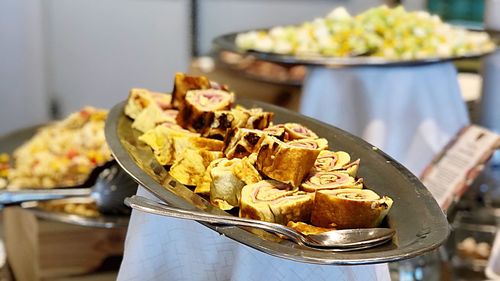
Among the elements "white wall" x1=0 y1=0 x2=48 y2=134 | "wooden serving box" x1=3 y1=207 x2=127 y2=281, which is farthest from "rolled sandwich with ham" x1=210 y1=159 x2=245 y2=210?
"white wall" x1=0 y1=0 x2=48 y2=134

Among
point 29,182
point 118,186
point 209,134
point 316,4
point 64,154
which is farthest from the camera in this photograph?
point 316,4

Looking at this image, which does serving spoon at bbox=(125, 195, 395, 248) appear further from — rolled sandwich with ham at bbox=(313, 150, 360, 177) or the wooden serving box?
the wooden serving box

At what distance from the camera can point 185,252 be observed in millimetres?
660

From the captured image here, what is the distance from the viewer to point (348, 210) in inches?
22.6

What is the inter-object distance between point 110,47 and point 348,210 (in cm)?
284

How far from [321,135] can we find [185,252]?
0.22 m

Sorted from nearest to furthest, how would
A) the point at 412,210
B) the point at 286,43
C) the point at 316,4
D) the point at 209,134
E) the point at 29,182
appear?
the point at 412,210 → the point at 209,134 → the point at 29,182 → the point at 286,43 → the point at 316,4

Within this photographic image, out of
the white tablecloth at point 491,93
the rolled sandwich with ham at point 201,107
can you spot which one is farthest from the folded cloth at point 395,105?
the rolled sandwich with ham at point 201,107

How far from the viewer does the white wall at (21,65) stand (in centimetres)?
309

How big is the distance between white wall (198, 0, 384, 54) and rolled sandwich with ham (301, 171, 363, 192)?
2.52 metres

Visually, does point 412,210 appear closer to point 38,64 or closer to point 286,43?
point 286,43

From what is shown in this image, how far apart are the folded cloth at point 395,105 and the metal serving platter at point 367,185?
1.65 feet

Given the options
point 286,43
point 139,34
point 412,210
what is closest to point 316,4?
point 139,34

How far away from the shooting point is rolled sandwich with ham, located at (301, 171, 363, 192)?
62 cm
